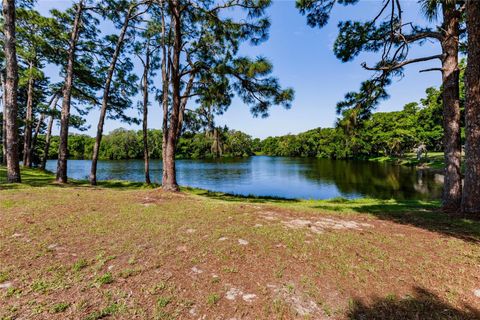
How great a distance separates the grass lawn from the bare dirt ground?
16 millimetres

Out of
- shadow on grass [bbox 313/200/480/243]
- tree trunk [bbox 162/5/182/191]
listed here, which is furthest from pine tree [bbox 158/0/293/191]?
shadow on grass [bbox 313/200/480/243]

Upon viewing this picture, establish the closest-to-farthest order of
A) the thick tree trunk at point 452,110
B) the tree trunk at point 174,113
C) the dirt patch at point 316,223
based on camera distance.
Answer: the dirt patch at point 316,223 < the thick tree trunk at point 452,110 < the tree trunk at point 174,113

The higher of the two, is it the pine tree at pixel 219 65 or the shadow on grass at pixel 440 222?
the pine tree at pixel 219 65

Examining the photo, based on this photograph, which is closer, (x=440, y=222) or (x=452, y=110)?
(x=440, y=222)

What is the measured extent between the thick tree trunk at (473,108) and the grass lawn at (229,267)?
1.16 m

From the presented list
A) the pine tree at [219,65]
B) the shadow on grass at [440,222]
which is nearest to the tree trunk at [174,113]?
the pine tree at [219,65]

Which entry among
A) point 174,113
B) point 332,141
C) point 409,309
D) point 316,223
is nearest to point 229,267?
point 409,309

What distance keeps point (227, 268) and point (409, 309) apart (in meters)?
2.18

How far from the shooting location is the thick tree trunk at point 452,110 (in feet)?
21.4

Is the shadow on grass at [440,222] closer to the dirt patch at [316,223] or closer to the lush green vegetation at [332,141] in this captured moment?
the dirt patch at [316,223]

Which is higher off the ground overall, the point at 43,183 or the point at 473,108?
the point at 473,108

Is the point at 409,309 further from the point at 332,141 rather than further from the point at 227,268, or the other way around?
the point at 332,141

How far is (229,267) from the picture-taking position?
3266mm

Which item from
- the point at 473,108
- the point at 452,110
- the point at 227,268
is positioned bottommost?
the point at 227,268
